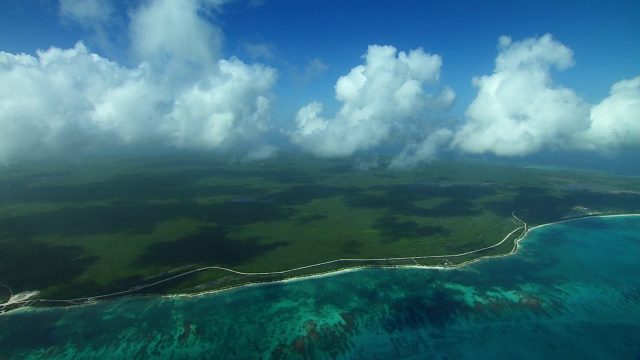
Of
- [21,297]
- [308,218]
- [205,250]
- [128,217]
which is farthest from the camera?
[308,218]

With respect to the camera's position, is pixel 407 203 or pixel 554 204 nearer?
pixel 554 204

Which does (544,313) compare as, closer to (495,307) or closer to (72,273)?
(495,307)

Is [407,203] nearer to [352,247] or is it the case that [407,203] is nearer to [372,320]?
[352,247]

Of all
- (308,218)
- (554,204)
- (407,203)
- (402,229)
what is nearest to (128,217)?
(308,218)

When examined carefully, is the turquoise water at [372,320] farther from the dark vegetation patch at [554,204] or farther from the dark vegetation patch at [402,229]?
the dark vegetation patch at [554,204]

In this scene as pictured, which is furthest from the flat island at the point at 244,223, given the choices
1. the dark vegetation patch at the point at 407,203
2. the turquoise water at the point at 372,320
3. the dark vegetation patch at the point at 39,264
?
the turquoise water at the point at 372,320

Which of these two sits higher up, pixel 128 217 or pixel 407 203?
pixel 128 217
